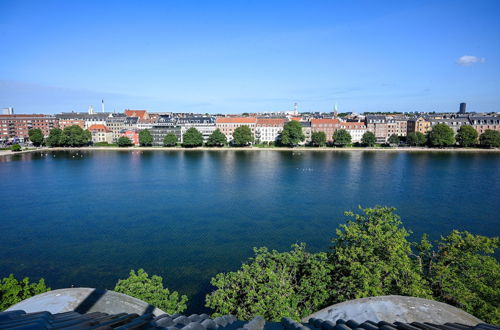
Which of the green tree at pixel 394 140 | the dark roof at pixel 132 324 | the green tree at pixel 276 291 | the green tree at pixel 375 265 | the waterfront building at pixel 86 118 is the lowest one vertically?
the green tree at pixel 276 291

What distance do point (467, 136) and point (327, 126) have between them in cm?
3160

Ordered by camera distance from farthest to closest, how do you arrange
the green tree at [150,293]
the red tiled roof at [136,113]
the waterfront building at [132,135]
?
the red tiled roof at [136,113], the waterfront building at [132,135], the green tree at [150,293]

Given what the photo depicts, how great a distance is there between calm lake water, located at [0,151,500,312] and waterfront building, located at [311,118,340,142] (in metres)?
35.5

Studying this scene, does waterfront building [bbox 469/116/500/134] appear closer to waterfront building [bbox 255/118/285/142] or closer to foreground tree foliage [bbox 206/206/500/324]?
waterfront building [bbox 255/118/285/142]

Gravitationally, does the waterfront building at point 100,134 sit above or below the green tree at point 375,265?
above

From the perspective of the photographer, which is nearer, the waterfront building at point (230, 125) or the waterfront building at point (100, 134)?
the waterfront building at point (230, 125)

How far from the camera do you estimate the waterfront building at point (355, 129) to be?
8531cm

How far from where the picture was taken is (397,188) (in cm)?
3525

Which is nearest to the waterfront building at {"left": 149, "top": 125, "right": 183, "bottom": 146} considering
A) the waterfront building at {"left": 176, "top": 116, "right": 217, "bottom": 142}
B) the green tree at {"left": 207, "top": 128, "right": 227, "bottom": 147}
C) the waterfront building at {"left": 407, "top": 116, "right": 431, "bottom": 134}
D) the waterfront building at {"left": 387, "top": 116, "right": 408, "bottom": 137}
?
the waterfront building at {"left": 176, "top": 116, "right": 217, "bottom": 142}

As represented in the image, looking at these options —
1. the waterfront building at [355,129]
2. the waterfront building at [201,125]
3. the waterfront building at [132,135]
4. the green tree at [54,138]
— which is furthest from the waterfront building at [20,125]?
the waterfront building at [355,129]

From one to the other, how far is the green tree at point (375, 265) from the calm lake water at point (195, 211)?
20.5 ft

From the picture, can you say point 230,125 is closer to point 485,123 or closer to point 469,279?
point 485,123

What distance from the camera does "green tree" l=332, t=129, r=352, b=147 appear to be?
78375mm

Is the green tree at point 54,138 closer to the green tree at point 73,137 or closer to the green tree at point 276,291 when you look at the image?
the green tree at point 73,137
